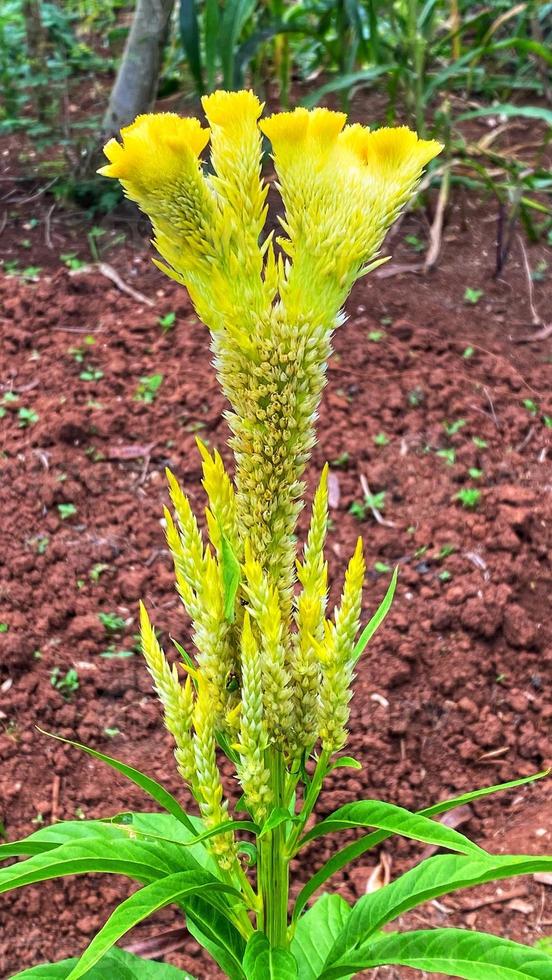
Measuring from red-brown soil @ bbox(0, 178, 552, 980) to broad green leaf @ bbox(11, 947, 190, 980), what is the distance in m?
0.40

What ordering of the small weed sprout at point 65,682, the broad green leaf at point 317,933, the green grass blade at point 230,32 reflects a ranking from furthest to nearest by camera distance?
1. the green grass blade at point 230,32
2. the small weed sprout at point 65,682
3. the broad green leaf at point 317,933

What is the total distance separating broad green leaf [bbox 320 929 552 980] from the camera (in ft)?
3.90

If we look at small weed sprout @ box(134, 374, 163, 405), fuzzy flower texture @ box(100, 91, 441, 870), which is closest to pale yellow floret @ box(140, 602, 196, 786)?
fuzzy flower texture @ box(100, 91, 441, 870)

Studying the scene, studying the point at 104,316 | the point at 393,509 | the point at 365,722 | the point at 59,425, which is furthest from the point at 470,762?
the point at 104,316

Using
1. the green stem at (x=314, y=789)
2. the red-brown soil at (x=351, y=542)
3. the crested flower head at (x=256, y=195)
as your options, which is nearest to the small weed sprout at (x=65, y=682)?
the red-brown soil at (x=351, y=542)

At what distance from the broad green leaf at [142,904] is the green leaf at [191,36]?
10.6ft

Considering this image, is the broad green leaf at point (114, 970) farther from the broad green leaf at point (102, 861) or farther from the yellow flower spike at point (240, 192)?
the yellow flower spike at point (240, 192)

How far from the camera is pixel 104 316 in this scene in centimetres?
355

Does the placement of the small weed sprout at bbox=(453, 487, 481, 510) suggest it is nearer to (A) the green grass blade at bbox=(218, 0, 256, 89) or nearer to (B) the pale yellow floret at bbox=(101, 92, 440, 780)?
(B) the pale yellow floret at bbox=(101, 92, 440, 780)

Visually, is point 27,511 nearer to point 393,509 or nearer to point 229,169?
point 393,509

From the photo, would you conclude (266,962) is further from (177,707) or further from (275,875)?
(177,707)

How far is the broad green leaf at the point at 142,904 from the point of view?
103cm

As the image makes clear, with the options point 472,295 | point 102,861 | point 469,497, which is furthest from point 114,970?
point 472,295

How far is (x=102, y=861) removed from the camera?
115 centimetres
